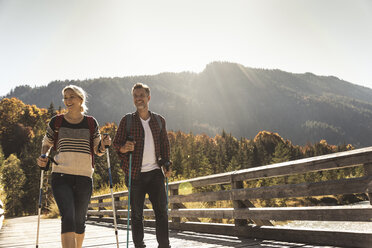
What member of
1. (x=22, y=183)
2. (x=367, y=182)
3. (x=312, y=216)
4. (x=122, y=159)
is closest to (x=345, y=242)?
(x=312, y=216)

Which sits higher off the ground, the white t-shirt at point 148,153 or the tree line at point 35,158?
the tree line at point 35,158

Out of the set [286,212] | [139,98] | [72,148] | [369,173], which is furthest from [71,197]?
[369,173]

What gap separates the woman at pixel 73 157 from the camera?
3.26 meters

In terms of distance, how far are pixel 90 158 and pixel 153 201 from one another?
95 centimetres

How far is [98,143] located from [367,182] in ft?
10.1

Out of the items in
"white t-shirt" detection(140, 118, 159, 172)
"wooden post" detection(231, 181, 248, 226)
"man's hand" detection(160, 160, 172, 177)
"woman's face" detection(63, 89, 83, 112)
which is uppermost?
"woman's face" detection(63, 89, 83, 112)

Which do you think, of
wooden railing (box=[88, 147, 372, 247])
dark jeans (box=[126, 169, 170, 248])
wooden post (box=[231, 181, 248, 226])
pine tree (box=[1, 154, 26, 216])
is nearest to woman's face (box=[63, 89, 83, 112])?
dark jeans (box=[126, 169, 170, 248])

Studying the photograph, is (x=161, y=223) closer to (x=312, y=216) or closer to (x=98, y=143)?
(x=98, y=143)

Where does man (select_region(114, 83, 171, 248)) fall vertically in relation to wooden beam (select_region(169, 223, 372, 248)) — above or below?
above

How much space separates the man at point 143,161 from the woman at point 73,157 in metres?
0.36

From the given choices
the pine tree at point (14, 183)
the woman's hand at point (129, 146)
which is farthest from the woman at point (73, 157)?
the pine tree at point (14, 183)

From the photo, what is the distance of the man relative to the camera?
3834mm

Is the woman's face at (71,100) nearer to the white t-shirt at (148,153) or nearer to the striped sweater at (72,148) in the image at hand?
the striped sweater at (72,148)

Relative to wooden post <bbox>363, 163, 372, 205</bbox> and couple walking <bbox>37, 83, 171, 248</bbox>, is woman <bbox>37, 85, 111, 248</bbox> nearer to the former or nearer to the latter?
couple walking <bbox>37, 83, 171, 248</bbox>
